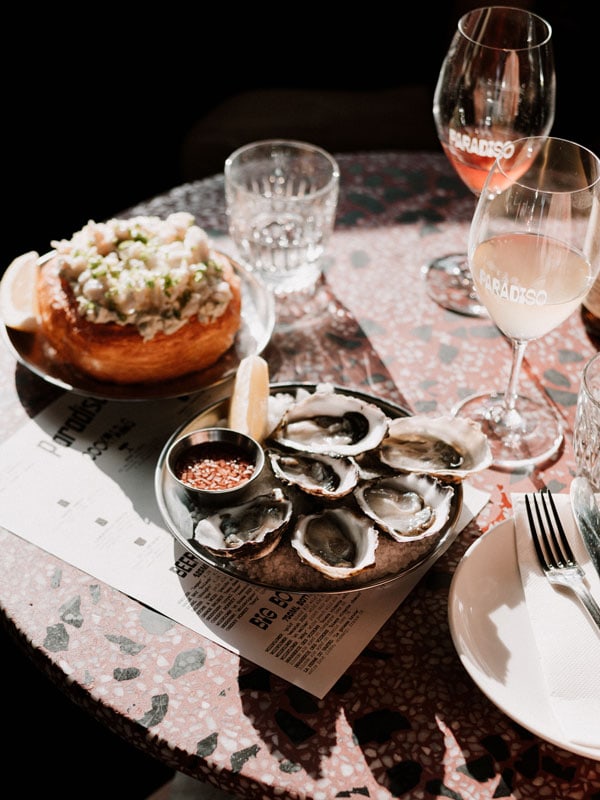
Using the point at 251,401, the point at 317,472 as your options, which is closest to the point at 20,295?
the point at 251,401

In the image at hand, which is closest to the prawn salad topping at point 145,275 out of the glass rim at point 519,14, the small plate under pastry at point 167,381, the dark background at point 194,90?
the small plate under pastry at point 167,381

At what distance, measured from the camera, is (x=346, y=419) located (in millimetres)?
1260

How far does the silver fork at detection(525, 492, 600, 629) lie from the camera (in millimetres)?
1098

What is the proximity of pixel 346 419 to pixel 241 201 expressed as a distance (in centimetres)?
55

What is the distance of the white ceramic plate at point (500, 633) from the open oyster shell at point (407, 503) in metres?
0.07

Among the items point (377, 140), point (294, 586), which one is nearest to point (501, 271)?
point (294, 586)

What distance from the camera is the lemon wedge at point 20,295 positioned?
1.50 metres

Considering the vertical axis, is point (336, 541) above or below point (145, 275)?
below

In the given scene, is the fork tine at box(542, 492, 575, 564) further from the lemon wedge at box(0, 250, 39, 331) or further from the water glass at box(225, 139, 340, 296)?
the lemon wedge at box(0, 250, 39, 331)

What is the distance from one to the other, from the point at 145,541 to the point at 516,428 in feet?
2.00

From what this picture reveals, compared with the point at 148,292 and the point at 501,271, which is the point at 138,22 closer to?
the point at 148,292

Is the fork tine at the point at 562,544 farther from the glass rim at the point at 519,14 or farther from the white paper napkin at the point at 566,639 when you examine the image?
the glass rim at the point at 519,14

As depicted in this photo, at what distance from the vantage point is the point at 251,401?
125 cm

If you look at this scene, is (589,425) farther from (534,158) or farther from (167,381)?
(167,381)
